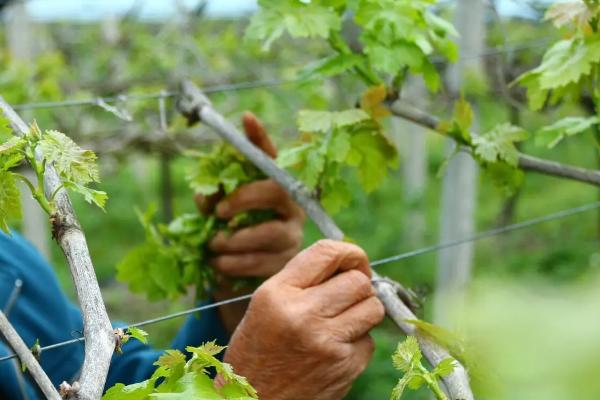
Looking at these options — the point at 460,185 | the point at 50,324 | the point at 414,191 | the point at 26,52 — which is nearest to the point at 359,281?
the point at 50,324

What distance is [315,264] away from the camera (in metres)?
1.06

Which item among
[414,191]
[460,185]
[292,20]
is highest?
[292,20]

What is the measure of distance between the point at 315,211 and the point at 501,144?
1.00ft

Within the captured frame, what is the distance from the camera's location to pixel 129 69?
5.57 m

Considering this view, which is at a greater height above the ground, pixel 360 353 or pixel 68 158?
pixel 68 158

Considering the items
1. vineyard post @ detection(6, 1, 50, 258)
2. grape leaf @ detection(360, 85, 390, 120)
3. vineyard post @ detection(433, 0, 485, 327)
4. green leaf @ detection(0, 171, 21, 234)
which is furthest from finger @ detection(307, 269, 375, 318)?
vineyard post @ detection(6, 1, 50, 258)

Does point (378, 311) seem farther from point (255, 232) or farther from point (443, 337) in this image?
point (255, 232)

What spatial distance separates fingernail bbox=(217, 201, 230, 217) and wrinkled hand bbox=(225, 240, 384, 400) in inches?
18.8

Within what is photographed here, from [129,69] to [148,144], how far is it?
198cm

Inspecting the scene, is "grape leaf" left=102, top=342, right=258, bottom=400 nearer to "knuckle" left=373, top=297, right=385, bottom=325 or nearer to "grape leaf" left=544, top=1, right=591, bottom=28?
"knuckle" left=373, top=297, right=385, bottom=325

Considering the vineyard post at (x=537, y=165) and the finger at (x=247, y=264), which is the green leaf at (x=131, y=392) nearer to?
the vineyard post at (x=537, y=165)

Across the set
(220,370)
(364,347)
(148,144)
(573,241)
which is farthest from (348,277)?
(573,241)

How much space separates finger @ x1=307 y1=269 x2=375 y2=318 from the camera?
105 cm

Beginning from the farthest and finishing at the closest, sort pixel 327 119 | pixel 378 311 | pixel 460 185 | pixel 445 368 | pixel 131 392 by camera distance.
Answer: pixel 460 185 → pixel 327 119 → pixel 378 311 → pixel 445 368 → pixel 131 392
